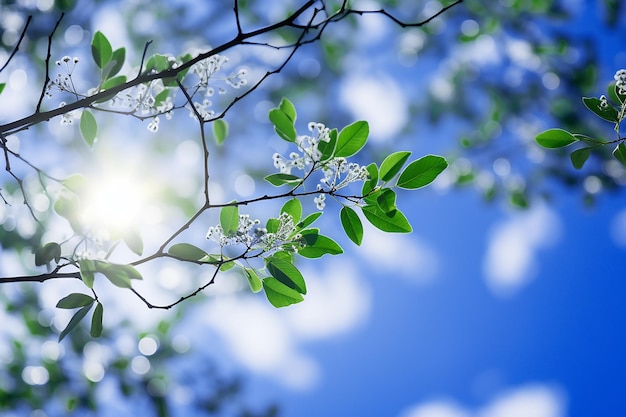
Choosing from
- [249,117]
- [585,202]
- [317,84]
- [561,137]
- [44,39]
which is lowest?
[561,137]

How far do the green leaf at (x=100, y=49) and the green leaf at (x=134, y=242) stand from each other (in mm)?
405

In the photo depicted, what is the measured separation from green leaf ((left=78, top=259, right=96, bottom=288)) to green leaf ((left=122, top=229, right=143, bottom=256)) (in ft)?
0.29

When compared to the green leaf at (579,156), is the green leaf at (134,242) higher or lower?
lower

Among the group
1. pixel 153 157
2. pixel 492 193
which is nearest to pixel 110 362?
pixel 153 157

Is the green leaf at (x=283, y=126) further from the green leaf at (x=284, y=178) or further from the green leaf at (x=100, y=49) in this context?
the green leaf at (x=100, y=49)

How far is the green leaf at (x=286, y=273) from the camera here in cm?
93

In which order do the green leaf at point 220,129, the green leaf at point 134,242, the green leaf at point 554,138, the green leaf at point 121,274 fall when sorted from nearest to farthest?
1. the green leaf at point 121,274
2. the green leaf at point 134,242
3. the green leaf at point 554,138
4. the green leaf at point 220,129

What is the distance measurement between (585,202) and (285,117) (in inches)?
107

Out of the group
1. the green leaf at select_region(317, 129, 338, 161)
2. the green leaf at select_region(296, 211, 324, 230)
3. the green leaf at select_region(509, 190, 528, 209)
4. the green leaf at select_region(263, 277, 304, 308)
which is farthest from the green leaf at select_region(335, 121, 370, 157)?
the green leaf at select_region(509, 190, 528, 209)

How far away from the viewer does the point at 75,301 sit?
93cm

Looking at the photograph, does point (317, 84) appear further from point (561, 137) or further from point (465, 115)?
point (561, 137)

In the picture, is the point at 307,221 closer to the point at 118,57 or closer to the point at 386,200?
the point at 386,200

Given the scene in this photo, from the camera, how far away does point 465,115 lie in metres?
4.39

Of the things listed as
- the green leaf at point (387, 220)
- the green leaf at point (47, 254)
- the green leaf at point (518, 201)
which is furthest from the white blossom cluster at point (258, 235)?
the green leaf at point (518, 201)
